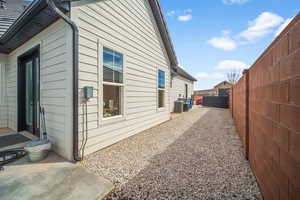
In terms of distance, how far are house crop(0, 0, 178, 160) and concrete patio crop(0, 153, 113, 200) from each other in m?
0.44

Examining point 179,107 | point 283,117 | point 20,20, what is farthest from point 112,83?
point 179,107

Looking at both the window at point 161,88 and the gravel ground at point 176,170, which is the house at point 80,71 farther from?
the window at point 161,88

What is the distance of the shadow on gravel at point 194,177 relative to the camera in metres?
1.77

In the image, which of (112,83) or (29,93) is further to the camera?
(29,93)

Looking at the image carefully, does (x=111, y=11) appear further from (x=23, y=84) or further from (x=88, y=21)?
(x=23, y=84)

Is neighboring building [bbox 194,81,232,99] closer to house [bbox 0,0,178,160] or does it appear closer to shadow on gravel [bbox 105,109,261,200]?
house [bbox 0,0,178,160]

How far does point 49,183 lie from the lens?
75.5 inches

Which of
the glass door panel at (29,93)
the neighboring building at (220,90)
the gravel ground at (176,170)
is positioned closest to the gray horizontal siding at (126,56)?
the gravel ground at (176,170)

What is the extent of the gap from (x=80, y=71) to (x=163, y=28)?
4.65 m

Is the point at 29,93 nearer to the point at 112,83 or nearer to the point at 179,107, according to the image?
the point at 112,83

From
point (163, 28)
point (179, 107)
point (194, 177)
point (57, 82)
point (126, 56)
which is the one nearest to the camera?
point (194, 177)

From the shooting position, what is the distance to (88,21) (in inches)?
116

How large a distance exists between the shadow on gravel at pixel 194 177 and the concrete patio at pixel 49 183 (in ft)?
1.02

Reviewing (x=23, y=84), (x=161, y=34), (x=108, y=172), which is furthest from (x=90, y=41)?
(x=161, y=34)
